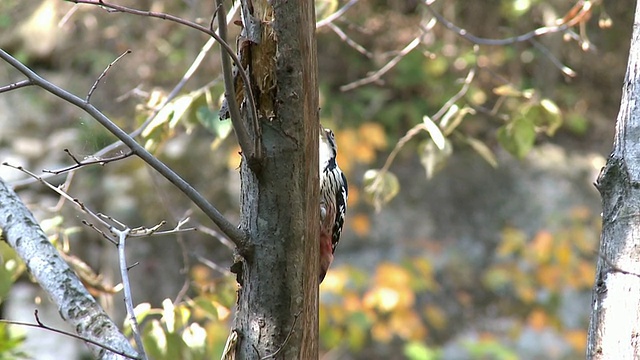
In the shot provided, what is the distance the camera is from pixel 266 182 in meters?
1.60

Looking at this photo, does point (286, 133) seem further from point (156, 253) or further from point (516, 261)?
point (516, 261)

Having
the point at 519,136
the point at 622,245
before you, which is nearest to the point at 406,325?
the point at 519,136

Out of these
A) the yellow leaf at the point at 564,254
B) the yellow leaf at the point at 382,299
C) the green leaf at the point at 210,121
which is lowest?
the green leaf at the point at 210,121

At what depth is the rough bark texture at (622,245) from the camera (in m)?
1.59

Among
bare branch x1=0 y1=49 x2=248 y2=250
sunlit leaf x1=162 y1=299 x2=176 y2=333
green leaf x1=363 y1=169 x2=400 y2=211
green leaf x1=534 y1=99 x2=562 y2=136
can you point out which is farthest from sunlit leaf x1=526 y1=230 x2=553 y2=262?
bare branch x1=0 y1=49 x2=248 y2=250

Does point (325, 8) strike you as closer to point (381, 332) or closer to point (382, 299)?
point (382, 299)

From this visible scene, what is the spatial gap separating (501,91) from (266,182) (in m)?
1.53

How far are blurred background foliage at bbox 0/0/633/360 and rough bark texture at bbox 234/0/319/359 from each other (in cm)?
394

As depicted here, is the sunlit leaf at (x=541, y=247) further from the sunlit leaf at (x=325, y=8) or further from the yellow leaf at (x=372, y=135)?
the sunlit leaf at (x=325, y=8)

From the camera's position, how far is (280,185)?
1602 mm

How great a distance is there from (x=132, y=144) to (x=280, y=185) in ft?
1.10

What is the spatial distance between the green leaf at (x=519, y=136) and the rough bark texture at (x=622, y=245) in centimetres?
96

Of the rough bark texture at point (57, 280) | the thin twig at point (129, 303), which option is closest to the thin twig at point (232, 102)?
the thin twig at point (129, 303)

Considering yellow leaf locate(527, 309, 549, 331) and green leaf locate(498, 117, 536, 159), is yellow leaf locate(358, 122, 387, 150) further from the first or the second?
green leaf locate(498, 117, 536, 159)
